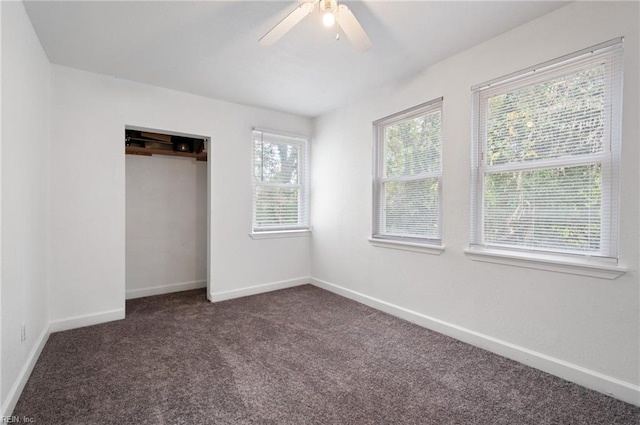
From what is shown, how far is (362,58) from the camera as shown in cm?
276

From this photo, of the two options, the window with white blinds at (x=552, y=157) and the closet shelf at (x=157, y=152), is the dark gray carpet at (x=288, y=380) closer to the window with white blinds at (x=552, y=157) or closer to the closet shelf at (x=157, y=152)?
the window with white blinds at (x=552, y=157)

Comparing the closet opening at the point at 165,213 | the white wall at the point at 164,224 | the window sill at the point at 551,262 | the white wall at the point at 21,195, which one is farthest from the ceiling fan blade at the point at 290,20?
the white wall at the point at 164,224

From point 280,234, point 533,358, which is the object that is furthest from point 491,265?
point 280,234

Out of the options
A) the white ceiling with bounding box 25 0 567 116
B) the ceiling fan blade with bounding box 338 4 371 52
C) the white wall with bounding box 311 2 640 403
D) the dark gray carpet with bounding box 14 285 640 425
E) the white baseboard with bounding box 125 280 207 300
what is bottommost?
the dark gray carpet with bounding box 14 285 640 425

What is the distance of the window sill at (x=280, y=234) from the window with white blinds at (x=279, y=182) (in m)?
0.07

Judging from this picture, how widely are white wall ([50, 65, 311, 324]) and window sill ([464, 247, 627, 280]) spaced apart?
9.44ft

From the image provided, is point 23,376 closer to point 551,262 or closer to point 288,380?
point 288,380

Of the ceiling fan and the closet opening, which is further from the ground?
the ceiling fan

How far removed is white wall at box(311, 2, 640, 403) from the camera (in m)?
1.85

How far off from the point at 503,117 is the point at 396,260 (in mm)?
1669

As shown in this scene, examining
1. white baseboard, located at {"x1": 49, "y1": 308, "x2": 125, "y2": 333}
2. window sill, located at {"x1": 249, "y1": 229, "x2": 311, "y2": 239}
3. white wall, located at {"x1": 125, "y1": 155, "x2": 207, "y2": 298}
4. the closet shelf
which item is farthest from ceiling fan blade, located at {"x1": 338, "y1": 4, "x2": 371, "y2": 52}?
white baseboard, located at {"x1": 49, "y1": 308, "x2": 125, "y2": 333}

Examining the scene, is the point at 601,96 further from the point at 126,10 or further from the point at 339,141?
the point at 126,10

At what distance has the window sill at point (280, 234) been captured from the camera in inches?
161

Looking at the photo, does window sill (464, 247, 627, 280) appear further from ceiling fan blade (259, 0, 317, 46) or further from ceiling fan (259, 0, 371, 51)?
ceiling fan blade (259, 0, 317, 46)
